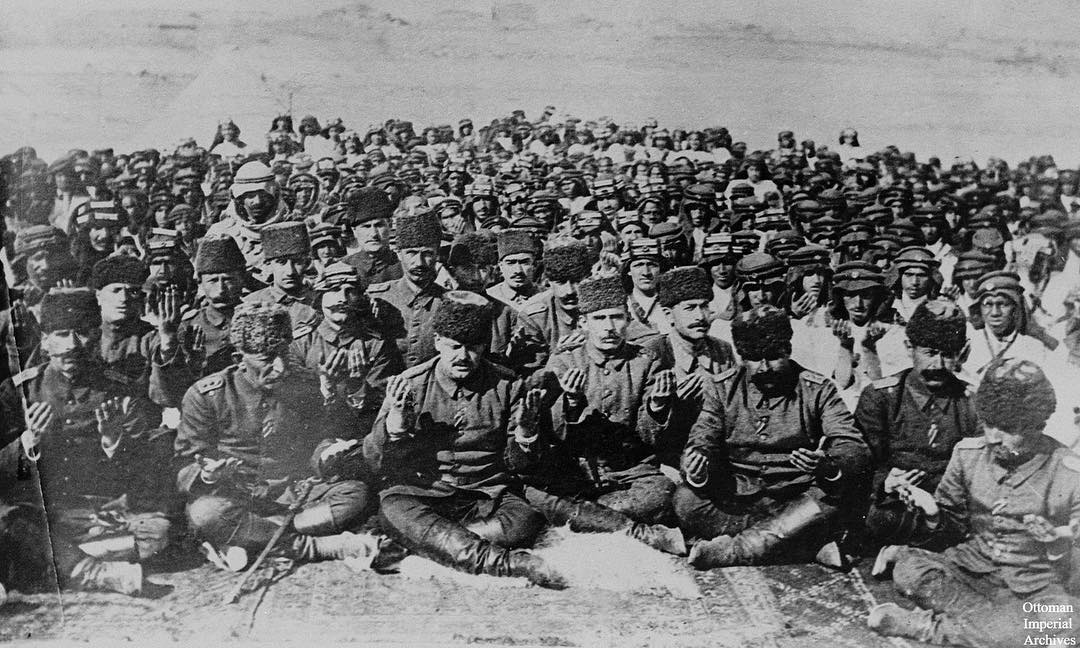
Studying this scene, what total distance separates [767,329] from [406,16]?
2906 millimetres

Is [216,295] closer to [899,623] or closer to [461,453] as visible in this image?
[461,453]

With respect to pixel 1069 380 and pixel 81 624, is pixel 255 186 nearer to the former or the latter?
pixel 81 624

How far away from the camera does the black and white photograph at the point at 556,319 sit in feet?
19.3

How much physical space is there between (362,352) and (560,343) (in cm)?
122

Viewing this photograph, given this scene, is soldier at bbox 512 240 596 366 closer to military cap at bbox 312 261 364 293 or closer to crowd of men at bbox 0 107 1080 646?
crowd of men at bbox 0 107 1080 646

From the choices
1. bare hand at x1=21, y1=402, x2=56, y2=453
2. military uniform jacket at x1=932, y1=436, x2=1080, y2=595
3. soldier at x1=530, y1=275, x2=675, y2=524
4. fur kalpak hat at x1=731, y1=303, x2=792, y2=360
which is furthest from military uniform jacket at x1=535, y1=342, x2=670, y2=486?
bare hand at x1=21, y1=402, x2=56, y2=453

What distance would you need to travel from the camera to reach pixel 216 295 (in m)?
5.92

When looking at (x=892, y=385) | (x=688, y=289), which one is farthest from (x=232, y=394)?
(x=892, y=385)

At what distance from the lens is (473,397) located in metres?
5.95

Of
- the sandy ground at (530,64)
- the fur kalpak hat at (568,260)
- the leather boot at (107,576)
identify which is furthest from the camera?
the leather boot at (107,576)

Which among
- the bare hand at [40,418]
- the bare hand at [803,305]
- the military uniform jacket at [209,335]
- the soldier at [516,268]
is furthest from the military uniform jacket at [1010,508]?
the bare hand at [40,418]

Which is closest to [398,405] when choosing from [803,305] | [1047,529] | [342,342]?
[342,342]

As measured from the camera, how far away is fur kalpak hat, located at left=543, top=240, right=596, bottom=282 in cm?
592

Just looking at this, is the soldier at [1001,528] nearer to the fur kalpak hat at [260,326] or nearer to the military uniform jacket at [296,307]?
the military uniform jacket at [296,307]
